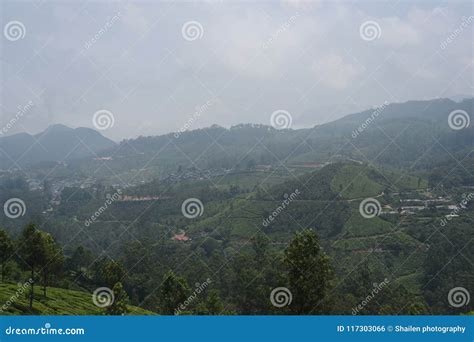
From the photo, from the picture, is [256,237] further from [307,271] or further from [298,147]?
[298,147]

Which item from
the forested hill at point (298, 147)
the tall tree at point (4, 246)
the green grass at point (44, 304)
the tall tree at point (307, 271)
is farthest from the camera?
the forested hill at point (298, 147)

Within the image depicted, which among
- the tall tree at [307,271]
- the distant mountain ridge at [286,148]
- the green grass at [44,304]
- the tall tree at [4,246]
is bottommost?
the green grass at [44,304]

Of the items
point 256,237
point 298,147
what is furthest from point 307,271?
point 298,147

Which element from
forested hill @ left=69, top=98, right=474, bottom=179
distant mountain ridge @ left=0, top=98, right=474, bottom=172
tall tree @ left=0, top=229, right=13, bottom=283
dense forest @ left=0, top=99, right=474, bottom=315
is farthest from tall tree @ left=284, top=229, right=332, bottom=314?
forested hill @ left=69, top=98, right=474, bottom=179

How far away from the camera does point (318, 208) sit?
6650 cm

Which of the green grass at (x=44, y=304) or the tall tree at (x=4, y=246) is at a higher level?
the tall tree at (x=4, y=246)

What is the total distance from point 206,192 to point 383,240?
4430cm

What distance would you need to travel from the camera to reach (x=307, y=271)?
14.2 meters

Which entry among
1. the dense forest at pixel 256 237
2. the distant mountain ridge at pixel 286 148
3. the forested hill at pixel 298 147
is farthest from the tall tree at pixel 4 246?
the forested hill at pixel 298 147

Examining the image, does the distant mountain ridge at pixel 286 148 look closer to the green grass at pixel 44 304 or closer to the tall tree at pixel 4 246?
the green grass at pixel 44 304

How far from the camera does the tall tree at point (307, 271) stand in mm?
14227

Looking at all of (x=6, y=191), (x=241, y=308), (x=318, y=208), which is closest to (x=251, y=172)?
(x=318, y=208)
